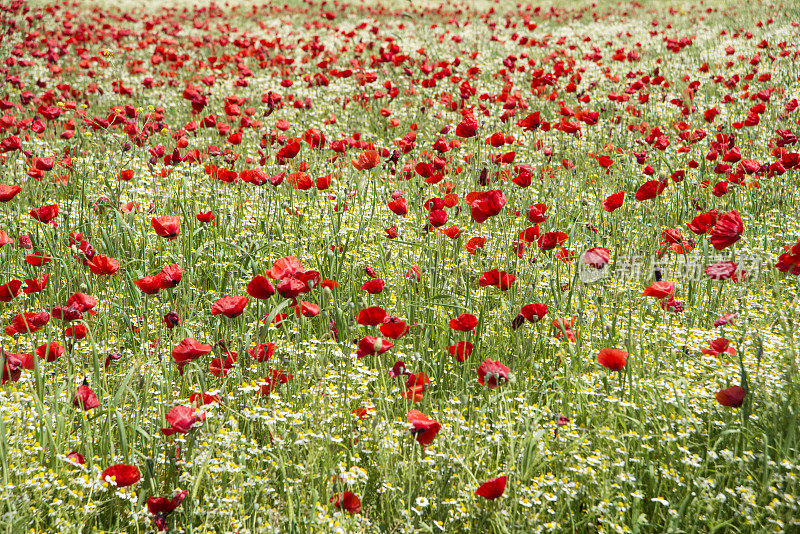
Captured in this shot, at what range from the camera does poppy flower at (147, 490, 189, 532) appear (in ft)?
5.57

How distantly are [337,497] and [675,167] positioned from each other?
457 centimetres

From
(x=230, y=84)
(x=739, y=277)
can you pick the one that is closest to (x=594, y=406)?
(x=739, y=277)

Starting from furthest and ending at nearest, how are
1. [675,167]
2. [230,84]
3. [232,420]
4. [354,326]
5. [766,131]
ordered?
[230,84] → [766,131] → [675,167] → [354,326] → [232,420]

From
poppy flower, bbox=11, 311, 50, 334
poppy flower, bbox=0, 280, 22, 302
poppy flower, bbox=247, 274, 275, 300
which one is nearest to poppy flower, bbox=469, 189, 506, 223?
poppy flower, bbox=247, 274, 275, 300

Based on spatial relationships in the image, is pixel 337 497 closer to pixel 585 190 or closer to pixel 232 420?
pixel 232 420

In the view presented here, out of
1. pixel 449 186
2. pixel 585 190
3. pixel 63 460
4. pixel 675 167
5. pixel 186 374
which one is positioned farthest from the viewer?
pixel 675 167

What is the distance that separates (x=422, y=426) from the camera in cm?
177

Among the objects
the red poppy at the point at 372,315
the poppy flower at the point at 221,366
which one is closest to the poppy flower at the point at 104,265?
the poppy flower at the point at 221,366

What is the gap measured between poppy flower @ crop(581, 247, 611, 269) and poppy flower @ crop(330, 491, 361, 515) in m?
1.50

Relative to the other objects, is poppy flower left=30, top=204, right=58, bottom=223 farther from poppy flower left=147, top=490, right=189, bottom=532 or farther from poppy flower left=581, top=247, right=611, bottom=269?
poppy flower left=581, top=247, right=611, bottom=269

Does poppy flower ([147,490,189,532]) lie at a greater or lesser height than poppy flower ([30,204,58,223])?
lesser

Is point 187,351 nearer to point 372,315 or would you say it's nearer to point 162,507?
point 162,507

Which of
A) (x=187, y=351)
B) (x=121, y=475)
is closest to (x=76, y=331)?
(x=187, y=351)

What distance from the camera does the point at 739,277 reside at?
115 inches
